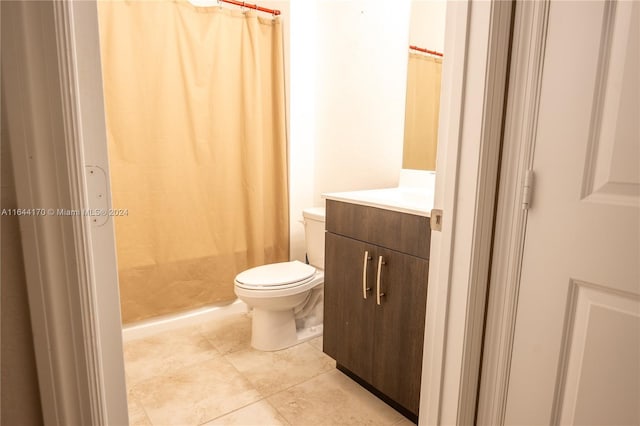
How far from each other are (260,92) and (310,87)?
360mm

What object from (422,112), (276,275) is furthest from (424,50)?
(276,275)

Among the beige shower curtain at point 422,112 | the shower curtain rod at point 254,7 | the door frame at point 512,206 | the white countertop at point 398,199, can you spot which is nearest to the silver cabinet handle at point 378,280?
the white countertop at point 398,199

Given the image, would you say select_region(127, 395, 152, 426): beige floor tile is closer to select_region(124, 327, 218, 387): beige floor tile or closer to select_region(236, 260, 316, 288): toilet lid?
select_region(124, 327, 218, 387): beige floor tile

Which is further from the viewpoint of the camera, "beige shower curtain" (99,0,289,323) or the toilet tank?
the toilet tank

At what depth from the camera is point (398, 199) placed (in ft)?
5.39

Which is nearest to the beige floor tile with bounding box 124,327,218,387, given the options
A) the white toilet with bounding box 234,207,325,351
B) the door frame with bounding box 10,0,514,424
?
the white toilet with bounding box 234,207,325,351

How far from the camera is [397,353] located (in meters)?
1.52

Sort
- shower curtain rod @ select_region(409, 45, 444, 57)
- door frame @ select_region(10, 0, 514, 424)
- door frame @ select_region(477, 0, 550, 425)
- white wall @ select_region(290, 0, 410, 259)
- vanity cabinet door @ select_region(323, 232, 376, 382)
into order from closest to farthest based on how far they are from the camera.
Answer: door frame @ select_region(10, 0, 514, 424) < door frame @ select_region(477, 0, 550, 425) < vanity cabinet door @ select_region(323, 232, 376, 382) < shower curtain rod @ select_region(409, 45, 444, 57) < white wall @ select_region(290, 0, 410, 259)

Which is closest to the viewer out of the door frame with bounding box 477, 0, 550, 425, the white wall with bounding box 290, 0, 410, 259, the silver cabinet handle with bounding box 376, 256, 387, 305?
the door frame with bounding box 477, 0, 550, 425

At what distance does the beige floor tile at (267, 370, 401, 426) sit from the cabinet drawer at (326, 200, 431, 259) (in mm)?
711

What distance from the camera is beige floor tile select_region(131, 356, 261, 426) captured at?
1.61m

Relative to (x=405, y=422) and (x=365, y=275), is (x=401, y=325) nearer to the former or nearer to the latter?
(x=365, y=275)

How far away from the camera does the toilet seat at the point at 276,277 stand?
200 cm

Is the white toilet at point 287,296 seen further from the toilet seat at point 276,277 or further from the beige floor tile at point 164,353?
the beige floor tile at point 164,353
